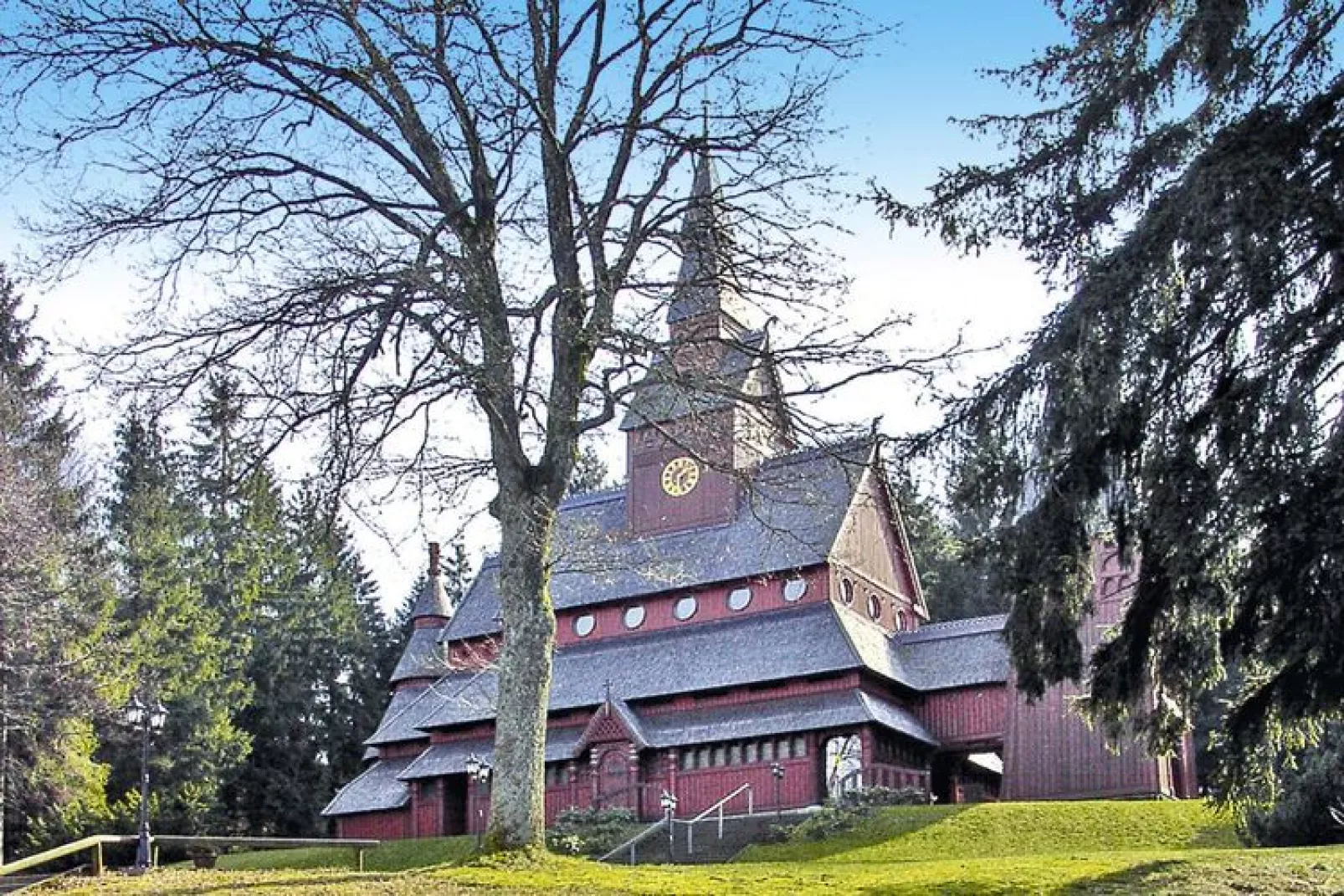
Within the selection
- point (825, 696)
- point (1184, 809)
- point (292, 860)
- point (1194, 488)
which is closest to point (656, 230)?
point (1194, 488)

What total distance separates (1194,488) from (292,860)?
29868mm

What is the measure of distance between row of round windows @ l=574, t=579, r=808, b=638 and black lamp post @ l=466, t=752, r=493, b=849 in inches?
194

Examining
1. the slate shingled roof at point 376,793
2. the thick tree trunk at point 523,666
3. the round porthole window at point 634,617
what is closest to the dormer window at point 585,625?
the round porthole window at point 634,617

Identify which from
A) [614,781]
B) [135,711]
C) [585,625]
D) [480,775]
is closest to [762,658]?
[614,781]

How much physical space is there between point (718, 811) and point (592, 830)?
3524 millimetres

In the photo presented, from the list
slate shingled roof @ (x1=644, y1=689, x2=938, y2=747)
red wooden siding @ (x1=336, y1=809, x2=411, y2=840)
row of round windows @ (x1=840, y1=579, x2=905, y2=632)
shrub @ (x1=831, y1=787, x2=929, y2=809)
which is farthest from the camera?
red wooden siding @ (x1=336, y1=809, x2=411, y2=840)

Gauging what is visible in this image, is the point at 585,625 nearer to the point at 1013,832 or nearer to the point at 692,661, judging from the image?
the point at 692,661

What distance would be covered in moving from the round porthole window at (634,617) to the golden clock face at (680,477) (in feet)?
11.7

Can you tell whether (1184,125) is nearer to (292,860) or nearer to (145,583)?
(292,860)

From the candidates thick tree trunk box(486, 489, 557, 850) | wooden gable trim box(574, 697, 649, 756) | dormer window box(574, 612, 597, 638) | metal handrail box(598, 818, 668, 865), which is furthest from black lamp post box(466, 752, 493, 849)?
thick tree trunk box(486, 489, 557, 850)

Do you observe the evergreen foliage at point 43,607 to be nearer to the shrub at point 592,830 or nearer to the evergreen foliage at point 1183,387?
the shrub at point 592,830

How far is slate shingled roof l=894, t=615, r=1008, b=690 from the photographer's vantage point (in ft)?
123

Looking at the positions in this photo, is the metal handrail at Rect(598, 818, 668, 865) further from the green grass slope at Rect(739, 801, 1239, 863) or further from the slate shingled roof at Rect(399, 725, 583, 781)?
the slate shingled roof at Rect(399, 725, 583, 781)

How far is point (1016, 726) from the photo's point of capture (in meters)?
35.8
